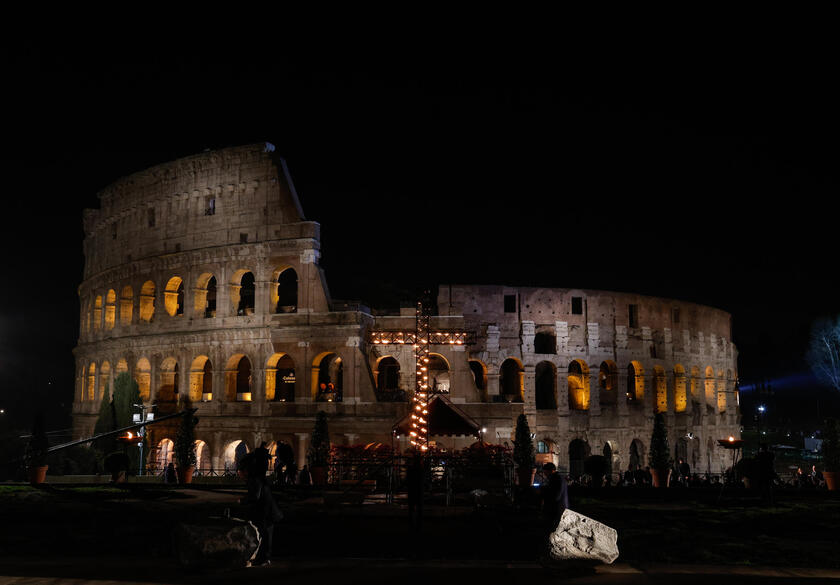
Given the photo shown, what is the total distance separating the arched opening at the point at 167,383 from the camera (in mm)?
33031

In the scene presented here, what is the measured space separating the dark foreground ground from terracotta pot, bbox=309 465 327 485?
96.2 inches

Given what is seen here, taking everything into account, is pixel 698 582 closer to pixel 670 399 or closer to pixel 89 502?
pixel 89 502

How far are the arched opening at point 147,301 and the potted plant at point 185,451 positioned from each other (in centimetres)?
1139

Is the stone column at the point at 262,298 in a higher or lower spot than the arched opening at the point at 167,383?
higher

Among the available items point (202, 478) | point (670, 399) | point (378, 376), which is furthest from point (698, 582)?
point (670, 399)

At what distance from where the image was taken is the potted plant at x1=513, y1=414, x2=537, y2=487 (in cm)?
2122

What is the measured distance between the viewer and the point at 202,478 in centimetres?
2667

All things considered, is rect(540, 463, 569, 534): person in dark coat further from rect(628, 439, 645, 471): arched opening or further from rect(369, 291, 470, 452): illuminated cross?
rect(628, 439, 645, 471): arched opening

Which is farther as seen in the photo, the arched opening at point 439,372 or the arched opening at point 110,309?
the arched opening at point 439,372

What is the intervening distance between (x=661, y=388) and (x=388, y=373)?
15.8 metres

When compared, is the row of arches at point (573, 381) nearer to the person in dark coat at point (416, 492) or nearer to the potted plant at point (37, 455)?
the potted plant at point (37, 455)

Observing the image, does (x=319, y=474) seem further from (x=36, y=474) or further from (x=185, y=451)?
(x=36, y=474)

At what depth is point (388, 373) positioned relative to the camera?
3609 centimetres

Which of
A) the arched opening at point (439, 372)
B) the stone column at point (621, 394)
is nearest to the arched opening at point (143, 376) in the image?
the arched opening at point (439, 372)
